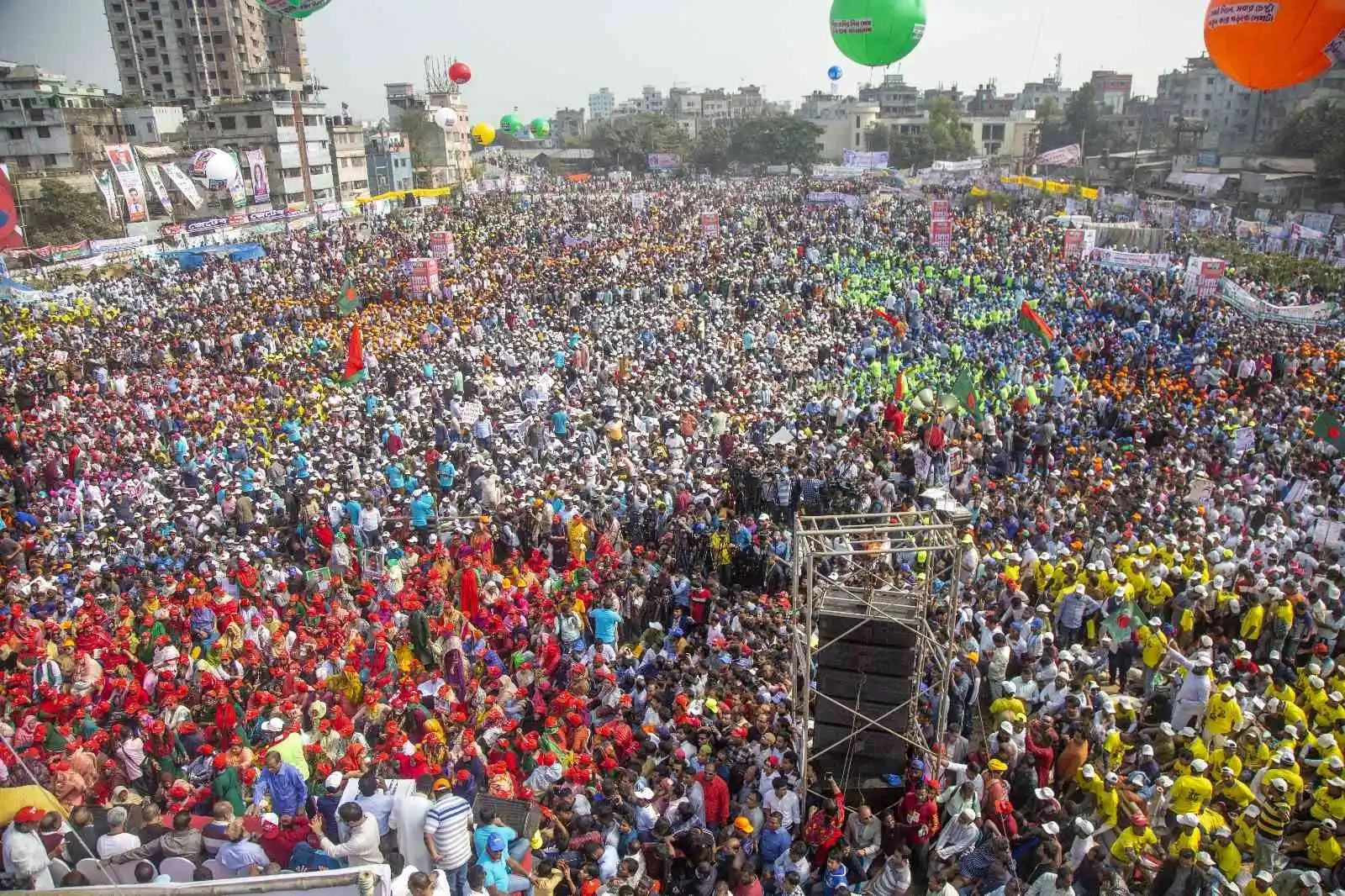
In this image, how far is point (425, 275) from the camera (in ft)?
70.2

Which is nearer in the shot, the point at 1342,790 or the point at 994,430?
the point at 1342,790

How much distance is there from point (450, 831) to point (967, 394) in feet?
31.6

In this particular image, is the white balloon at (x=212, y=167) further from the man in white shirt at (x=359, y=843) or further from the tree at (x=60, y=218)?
the man in white shirt at (x=359, y=843)

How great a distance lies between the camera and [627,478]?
39.1 ft

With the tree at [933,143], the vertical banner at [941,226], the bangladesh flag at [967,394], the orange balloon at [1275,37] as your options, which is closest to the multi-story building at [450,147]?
the tree at [933,143]

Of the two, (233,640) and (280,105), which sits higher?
(280,105)

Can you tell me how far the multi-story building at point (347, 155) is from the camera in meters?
50.3

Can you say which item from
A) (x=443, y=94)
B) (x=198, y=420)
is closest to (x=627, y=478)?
(x=198, y=420)

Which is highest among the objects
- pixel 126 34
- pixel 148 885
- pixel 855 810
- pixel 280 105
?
pixel 126 34

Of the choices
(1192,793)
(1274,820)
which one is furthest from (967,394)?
(1274,820)

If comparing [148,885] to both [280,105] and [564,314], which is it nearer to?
[564,314]

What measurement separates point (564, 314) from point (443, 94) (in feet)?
190

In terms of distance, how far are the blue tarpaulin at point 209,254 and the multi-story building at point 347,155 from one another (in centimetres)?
2382

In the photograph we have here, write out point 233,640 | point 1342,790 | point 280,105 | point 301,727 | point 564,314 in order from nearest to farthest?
point 1342,790
point 301,727
point 233,640
point 564,314
point 280,105
